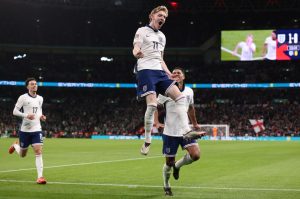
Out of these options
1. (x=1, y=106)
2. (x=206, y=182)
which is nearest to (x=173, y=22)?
(x=1, y=106)

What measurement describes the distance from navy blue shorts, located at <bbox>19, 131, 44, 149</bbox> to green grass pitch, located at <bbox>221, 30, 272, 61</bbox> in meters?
43.1

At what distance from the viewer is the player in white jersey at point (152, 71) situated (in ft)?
31.5

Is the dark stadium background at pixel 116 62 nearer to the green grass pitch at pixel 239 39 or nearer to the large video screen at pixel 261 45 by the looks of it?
the green grass pitch at pixel 239 39

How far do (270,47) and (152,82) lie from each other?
4561 centimetres

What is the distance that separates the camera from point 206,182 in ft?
42.2

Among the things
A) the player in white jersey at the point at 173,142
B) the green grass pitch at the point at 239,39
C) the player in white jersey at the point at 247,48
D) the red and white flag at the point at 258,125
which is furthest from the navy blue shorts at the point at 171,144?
the red and white flag at the point at 258,125

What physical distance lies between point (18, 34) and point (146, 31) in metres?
60.2

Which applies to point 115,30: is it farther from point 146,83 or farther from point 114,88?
point 146,83

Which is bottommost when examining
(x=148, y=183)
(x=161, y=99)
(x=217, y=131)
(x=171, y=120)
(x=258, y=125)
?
(x=148, y=183)

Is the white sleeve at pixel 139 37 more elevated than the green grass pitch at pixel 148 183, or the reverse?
the white sleeve at pixel 139 37

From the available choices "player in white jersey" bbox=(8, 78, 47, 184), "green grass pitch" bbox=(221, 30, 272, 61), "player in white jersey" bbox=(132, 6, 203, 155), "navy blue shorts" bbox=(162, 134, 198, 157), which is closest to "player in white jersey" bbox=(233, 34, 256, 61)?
"green grass pitch" bbox=(221, 30, 272, 61)

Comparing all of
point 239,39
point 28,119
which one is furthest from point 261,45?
point 28,119

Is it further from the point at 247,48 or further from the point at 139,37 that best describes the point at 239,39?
the point at 139,37

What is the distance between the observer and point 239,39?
54.9m
